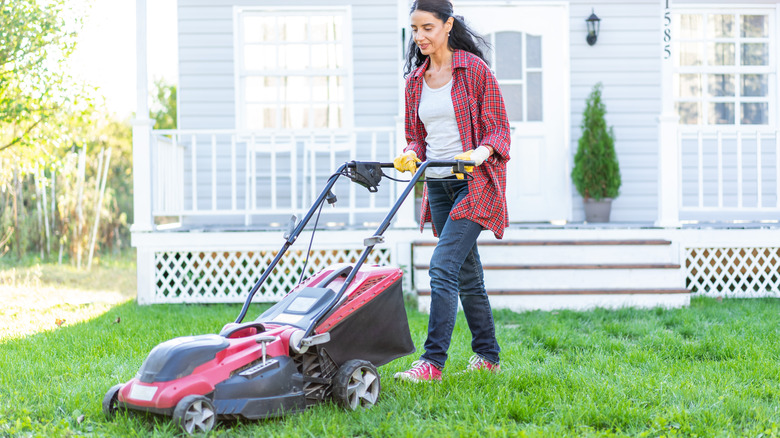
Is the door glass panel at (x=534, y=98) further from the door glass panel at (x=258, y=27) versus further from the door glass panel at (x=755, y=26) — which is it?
the door glass panel at (x=258, y=27)

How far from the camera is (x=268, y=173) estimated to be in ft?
23.8

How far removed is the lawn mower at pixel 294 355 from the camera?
93.8 inches

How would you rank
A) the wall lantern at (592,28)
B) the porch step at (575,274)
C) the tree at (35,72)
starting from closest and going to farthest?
1. the porch step at (575,274)
2. the tree at (35,72)
3. the wall lantern at (592,28)

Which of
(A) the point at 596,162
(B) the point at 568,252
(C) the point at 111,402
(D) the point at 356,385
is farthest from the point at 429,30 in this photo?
(A) the point at 596,162

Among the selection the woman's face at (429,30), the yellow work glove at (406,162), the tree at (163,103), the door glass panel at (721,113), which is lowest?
the yellow work glove at (406,162)

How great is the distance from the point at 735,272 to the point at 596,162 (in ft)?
5.33

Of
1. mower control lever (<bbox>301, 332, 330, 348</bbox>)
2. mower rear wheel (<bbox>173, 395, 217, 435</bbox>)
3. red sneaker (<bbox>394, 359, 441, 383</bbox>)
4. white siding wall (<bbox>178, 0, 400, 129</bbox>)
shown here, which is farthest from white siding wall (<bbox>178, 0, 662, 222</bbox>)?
mower rear wheel (<bbox>173, 395, 217, 435</bbox>)

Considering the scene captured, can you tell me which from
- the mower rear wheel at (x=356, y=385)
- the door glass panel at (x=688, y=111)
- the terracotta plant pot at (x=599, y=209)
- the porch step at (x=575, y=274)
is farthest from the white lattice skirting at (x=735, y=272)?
the mower rear wheel at (x=356, y=385)

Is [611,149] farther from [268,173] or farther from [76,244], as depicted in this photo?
[76,244]

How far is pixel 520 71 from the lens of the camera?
24.1ft

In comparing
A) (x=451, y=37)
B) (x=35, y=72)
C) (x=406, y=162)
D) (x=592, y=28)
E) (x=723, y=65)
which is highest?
(x=592, y=28)

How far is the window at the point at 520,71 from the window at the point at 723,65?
144cm

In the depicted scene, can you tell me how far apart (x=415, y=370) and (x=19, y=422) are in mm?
1471

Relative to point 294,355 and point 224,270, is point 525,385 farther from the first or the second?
point 224,270
